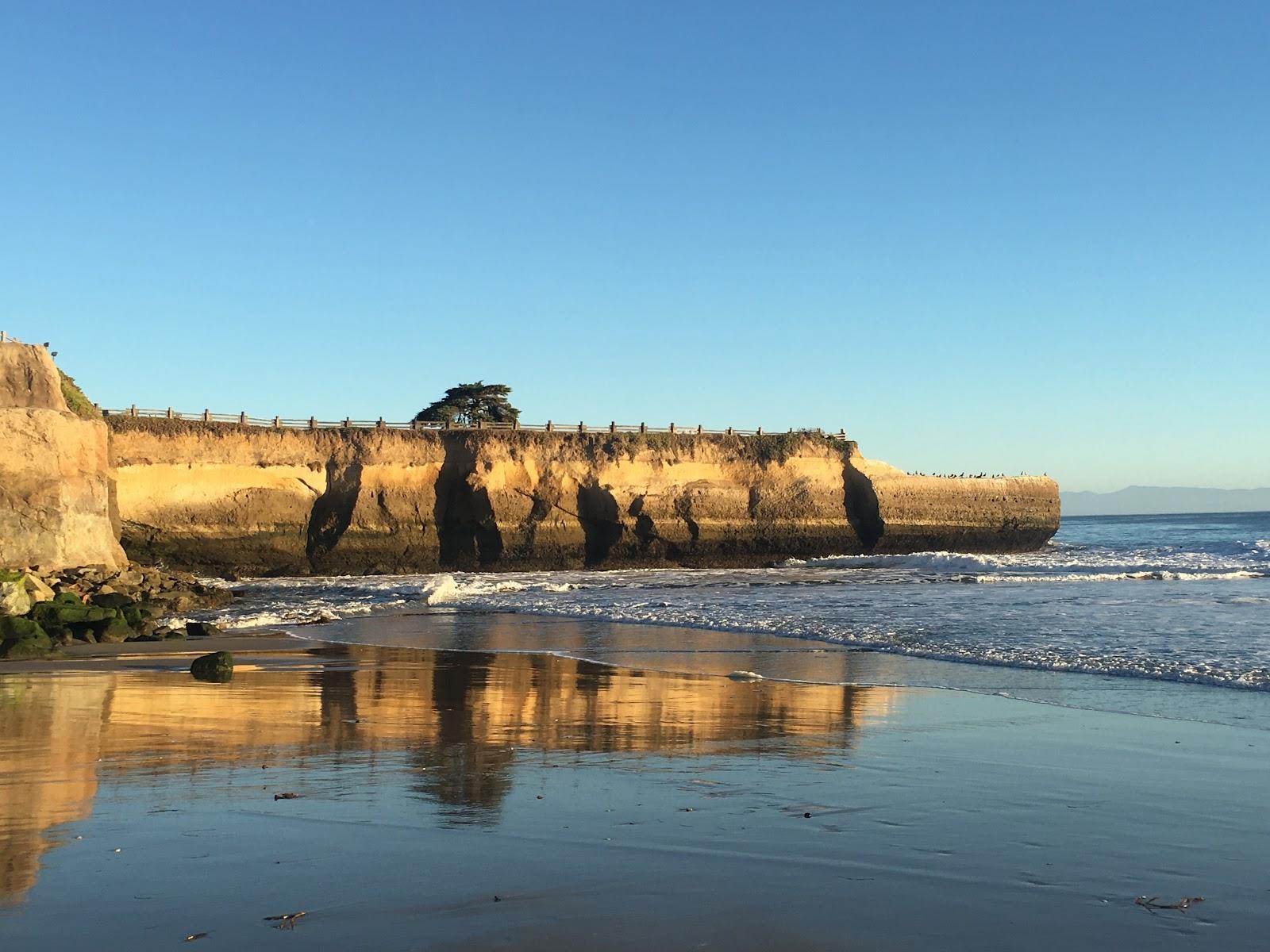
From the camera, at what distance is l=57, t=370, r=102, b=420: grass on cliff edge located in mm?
35750

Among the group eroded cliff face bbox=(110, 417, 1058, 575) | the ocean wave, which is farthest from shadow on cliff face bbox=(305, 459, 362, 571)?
the ocean wave

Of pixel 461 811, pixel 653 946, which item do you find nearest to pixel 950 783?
pixel 461 811

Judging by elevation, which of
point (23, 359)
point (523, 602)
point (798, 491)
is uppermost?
point (23, 359)

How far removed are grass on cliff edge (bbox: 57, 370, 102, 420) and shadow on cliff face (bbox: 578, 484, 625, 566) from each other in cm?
1696

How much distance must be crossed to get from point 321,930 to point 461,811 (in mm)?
1885

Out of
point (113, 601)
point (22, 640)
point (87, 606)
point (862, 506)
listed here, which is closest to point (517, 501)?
point (862, 506)

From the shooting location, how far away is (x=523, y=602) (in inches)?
995

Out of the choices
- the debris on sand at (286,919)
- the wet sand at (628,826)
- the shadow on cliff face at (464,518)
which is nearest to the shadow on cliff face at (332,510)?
the shadow on cliff face at (464,518)

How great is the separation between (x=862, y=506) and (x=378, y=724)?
38940 millimetres

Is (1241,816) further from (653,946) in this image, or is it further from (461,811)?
(461,811)

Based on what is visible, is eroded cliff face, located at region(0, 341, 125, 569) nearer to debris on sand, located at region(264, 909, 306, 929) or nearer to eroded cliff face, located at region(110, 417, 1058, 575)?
eroded cliff face, located at region(110, 417, 1058, 575)

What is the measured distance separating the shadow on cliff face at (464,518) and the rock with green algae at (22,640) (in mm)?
26325

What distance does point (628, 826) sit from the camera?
5.56m

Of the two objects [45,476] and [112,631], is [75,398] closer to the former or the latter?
[45,476]
